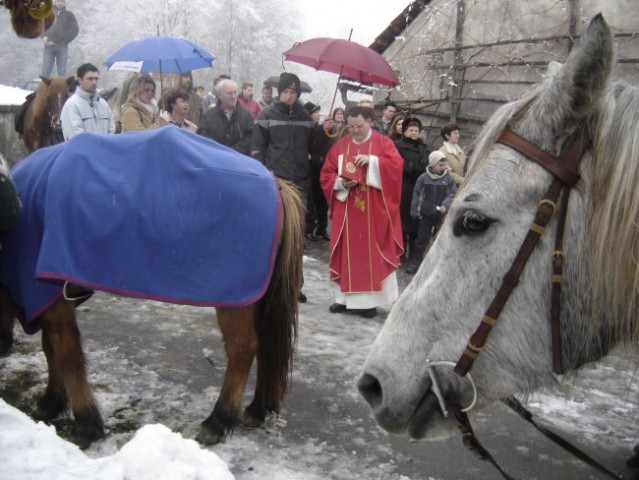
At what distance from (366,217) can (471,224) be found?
412 cm

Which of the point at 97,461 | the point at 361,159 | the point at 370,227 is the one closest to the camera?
the point at 97,461

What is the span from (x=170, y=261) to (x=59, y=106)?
194 inches

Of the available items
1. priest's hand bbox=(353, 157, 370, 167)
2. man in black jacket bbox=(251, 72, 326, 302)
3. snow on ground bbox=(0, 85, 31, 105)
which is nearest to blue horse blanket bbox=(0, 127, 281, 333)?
priest's hand bbox=(353, 157, 370, 167)

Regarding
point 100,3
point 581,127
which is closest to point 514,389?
point 581,127

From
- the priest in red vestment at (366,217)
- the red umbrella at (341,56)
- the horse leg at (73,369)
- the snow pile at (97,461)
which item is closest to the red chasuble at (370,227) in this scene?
the priest in red vestment at (366,217)

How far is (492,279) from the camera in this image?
1.51 meters

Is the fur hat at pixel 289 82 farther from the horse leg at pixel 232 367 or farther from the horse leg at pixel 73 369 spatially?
the horse leg at pixel 73 369

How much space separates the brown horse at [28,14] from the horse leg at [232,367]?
1641 millimetres

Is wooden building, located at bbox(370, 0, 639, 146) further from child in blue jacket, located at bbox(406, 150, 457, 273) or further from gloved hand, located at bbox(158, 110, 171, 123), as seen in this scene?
gloved hand, located at bbox(158, 110, 171, 123)

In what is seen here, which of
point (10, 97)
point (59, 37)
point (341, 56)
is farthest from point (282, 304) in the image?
point (10, 97)

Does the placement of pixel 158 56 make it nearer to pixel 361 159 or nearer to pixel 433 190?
pixel 361 159

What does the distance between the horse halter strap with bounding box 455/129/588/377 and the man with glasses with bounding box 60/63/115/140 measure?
5.37 meters

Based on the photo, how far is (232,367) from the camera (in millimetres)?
3176

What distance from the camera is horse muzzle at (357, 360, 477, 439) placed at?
60.2 inches
